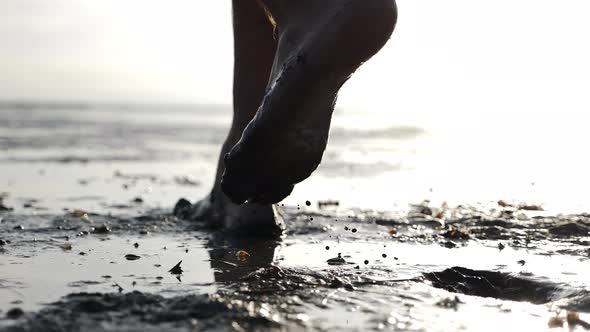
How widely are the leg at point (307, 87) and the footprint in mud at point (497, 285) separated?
27.3 inches

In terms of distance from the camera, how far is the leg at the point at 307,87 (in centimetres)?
261

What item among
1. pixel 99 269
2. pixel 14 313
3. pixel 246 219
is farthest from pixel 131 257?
pixel 14 313

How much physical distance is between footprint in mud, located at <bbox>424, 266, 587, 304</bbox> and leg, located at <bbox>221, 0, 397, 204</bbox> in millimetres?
694

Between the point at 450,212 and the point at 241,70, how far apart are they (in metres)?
1.78

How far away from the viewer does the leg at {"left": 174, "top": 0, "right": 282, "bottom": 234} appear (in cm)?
393

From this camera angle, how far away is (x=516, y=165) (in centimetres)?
815

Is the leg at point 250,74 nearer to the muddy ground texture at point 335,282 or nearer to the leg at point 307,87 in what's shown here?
the muddy ground texture at point 335,282

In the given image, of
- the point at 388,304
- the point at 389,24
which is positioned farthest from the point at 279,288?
the point at 389,24

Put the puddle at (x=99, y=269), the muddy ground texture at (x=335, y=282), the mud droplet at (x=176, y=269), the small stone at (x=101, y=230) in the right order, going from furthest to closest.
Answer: the small stone at (x=101, y=230) → the mud droplet at (x=176, y=269) → the puddle at (x=99, y=269) → the muddy ground texture at (x=335, y=282)

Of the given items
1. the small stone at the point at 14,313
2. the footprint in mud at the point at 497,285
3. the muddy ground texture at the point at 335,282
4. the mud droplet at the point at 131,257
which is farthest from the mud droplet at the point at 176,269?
the footprint in mud at the point at 497,285

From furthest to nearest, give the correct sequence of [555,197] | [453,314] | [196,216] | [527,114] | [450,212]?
[527,114] < [555,197] < [450,212] < [196,216] < [453,314]

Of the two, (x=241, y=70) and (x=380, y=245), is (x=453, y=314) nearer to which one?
(x=380, y=245)

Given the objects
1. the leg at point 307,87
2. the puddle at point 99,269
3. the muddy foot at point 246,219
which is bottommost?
the puddle at point 99,269

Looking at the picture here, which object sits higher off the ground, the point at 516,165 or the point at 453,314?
the point at 516,165
